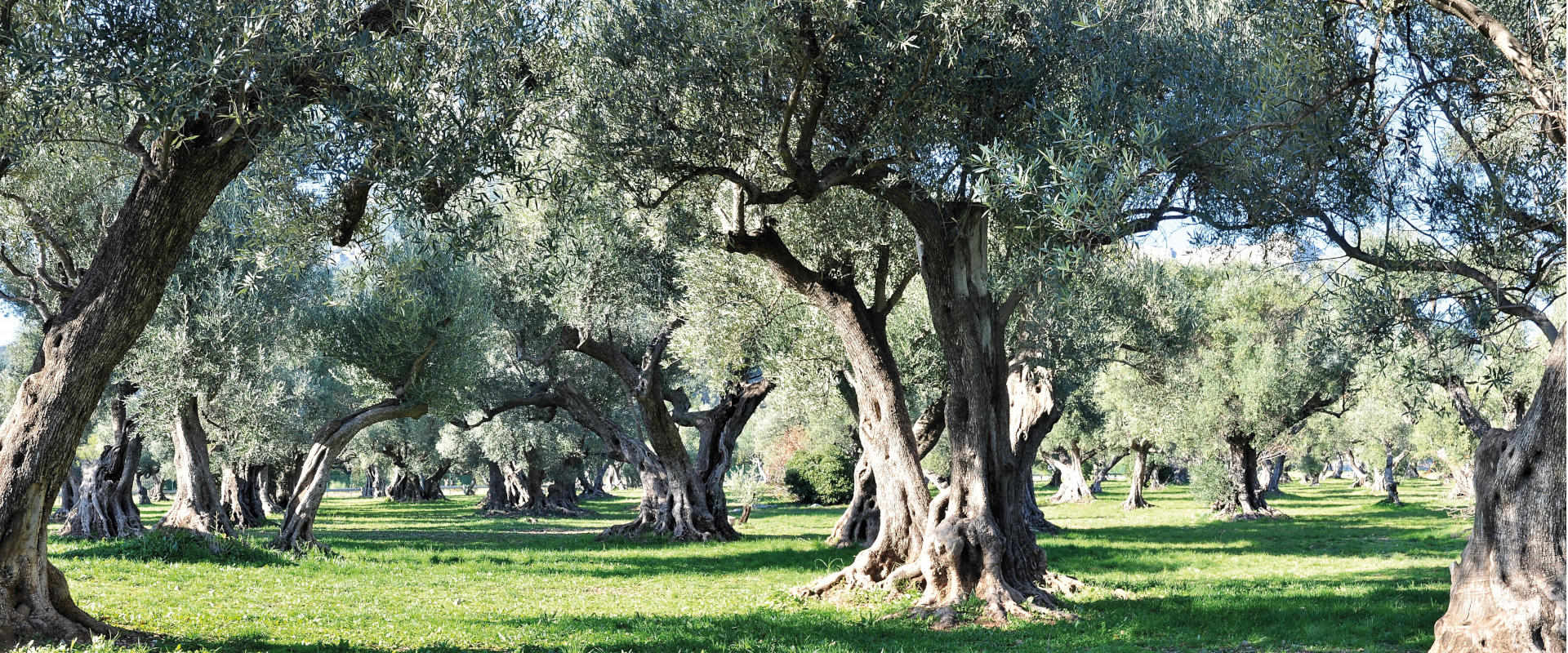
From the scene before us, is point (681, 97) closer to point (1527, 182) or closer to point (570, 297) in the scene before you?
point (1527, 182)

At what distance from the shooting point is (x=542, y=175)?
16906 mm

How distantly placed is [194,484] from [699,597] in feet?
44.2

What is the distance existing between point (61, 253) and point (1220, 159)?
17006 millimetres

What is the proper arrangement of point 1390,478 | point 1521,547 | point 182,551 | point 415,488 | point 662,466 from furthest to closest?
point 415,488
point 1390,478
point 662,466
point 182,551
point 1521,547

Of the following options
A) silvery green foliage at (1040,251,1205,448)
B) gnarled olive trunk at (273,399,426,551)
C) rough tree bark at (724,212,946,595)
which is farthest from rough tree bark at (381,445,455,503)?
rough tree bark at (724,212,946,595)

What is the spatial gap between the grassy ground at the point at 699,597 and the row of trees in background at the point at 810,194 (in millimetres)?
1544

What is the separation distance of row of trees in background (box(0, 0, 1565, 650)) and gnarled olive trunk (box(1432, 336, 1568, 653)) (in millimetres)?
28

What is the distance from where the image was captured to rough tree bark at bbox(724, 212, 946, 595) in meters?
15.2

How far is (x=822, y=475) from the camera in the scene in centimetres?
5428

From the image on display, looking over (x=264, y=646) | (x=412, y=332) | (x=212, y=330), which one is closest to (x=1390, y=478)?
(x=412, y=332)

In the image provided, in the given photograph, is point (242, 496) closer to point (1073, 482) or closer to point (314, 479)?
point (314, 479)

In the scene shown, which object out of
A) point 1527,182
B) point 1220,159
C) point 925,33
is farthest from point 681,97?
point 1527,182

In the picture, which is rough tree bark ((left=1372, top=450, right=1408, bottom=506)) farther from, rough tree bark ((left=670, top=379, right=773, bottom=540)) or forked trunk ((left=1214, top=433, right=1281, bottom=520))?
rough tree bark ((left=670, top=379, right=773, bottom=540))

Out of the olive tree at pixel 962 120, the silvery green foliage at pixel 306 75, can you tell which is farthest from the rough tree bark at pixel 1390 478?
the silvery green foliage at pixel 306 75
